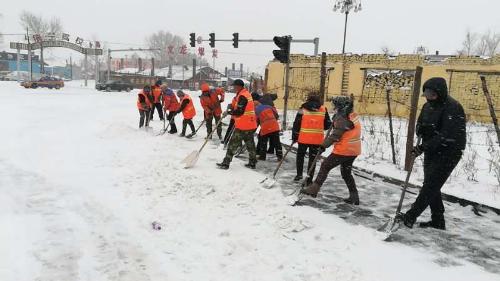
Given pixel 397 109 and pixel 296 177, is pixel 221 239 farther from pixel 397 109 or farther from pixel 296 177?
pixel 397 109

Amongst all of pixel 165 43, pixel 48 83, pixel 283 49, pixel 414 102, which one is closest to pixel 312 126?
pixel 414 102

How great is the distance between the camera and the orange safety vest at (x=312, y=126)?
6957 millimetres

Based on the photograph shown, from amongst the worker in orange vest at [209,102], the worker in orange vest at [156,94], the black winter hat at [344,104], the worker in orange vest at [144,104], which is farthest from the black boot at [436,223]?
the worker in orange vest at [156,94]

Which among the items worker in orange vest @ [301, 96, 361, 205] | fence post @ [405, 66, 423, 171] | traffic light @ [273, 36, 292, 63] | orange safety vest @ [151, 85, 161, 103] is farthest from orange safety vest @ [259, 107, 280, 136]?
orange safety vest @ [151, 85, 161, 103]

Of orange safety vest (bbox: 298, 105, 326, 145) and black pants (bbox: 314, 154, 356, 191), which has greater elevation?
orange safety vest (bbox: 298, 105, 326, 145)

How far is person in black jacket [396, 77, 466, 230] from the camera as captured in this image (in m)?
4.77

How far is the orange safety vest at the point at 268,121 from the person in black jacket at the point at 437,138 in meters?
4.11

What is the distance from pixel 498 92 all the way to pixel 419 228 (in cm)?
1423

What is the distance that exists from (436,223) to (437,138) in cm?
124

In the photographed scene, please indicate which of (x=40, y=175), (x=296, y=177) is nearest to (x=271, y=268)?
(x=296, y=177)

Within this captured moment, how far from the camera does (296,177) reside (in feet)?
24.6

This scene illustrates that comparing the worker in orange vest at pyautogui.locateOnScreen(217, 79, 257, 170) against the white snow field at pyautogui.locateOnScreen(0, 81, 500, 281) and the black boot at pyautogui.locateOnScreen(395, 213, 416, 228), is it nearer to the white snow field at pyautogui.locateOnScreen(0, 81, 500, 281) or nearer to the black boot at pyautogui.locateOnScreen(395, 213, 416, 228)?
the white snow field at pyautogui.locateOnScreen(0, 81, 500, 281)

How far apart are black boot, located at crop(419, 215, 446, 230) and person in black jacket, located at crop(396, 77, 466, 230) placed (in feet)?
0.85

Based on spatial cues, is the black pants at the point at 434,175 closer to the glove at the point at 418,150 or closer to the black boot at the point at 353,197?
the glove at the point at 418,150
